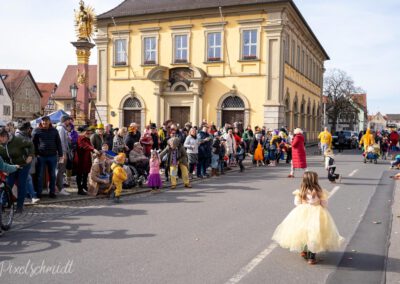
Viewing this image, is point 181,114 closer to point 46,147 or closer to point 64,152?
point 64,152

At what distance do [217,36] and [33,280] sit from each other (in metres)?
27.3

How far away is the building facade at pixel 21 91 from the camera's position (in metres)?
77.0

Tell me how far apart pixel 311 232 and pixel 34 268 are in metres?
3.53

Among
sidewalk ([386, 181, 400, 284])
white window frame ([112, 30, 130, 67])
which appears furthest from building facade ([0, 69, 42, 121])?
sidewalk ([386, 181, 400, 284])

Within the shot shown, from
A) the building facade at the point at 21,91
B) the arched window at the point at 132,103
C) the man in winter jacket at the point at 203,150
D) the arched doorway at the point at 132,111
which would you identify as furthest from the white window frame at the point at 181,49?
the building facade at the point at 21,91

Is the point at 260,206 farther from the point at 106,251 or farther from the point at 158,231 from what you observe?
the point at 106,251

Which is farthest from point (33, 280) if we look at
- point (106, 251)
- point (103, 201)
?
point (103, 201)

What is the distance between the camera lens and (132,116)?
112ft

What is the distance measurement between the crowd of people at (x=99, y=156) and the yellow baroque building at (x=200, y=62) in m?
11.7

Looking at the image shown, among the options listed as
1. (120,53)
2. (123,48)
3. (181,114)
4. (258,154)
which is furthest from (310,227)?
(120,53)

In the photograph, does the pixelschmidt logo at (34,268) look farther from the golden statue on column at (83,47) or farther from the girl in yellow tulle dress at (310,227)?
the golden statue on column at (83,47)

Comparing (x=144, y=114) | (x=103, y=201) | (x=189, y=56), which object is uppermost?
(x=189, y=56)

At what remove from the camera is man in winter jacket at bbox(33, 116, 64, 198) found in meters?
10.7

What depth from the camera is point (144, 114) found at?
3331cm
